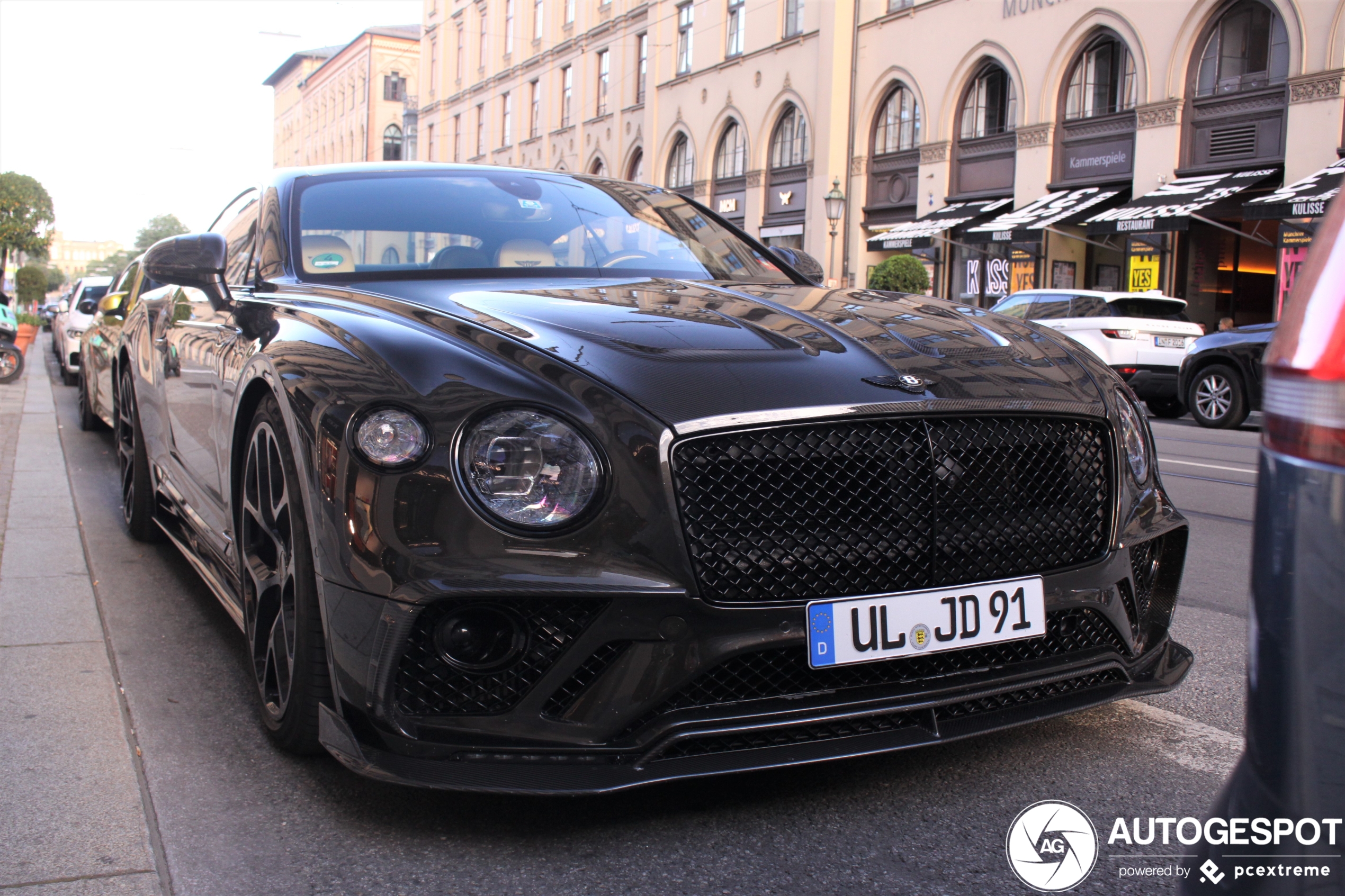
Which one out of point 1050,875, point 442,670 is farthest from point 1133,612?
point 442,670

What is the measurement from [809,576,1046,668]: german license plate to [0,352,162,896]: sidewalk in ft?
4.24

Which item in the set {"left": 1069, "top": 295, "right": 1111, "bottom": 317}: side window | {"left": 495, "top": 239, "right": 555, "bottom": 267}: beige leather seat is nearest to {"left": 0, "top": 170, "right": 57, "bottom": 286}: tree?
{"left": 1069, "top": 295, "right": 1111, "bottom": 317}: side window

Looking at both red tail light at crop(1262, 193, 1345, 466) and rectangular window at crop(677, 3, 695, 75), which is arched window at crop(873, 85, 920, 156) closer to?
rectangular window at crop(677, 3, 695, 75)

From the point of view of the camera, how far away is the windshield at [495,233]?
363 centimetres

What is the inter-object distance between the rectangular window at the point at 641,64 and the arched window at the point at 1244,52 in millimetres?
21646

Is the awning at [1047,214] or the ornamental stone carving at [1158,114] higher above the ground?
the ornamental stone carving at [1158,114]

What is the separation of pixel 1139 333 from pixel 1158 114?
7.38 metres

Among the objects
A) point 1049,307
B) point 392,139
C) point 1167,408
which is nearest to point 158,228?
point 392,139

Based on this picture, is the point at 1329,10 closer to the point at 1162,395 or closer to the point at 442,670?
the point at 1162,395

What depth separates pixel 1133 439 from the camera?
9.30 feet

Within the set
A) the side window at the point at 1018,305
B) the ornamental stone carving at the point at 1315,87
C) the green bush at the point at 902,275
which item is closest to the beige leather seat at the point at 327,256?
the side window at the point at 1018,305

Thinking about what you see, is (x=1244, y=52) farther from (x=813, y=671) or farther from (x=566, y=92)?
(x=566, y=92)

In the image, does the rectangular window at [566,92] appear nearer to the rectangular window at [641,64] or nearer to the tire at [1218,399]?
the rectangular window at [641,64]

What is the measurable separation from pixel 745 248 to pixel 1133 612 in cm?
204
